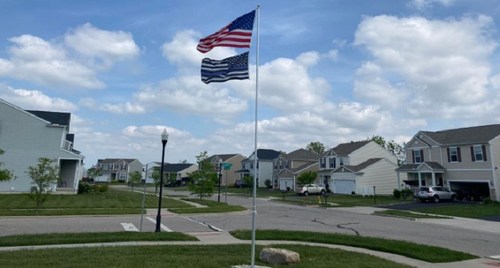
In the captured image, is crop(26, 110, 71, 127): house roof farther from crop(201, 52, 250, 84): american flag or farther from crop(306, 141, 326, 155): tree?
crop(306, 141, 326, 155): tree

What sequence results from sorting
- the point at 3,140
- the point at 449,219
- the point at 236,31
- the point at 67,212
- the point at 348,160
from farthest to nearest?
the point at 348,160, the point at 3,140, the point at 449,219, the point at 67,212, the point at 236,31

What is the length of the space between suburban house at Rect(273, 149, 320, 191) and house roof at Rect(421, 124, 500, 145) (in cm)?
2648

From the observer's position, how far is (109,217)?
70.0 ft

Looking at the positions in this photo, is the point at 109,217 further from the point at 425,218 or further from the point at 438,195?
the point at 438,195

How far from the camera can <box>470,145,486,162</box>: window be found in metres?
38.5

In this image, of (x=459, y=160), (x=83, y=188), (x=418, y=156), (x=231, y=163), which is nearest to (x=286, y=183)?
(x=231, y=163)

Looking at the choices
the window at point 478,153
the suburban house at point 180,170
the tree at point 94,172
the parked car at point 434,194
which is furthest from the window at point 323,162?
the suburban house at point 180,170

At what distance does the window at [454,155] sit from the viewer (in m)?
41.3

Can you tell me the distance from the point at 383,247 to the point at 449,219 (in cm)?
1532

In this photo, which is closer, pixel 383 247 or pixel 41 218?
pixel 383 247

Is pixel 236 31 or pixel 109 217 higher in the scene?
pixel 236 31

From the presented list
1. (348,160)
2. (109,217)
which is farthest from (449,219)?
(348,160)

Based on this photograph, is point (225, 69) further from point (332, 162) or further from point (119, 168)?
point (119, 168)

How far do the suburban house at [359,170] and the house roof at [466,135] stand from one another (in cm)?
976
